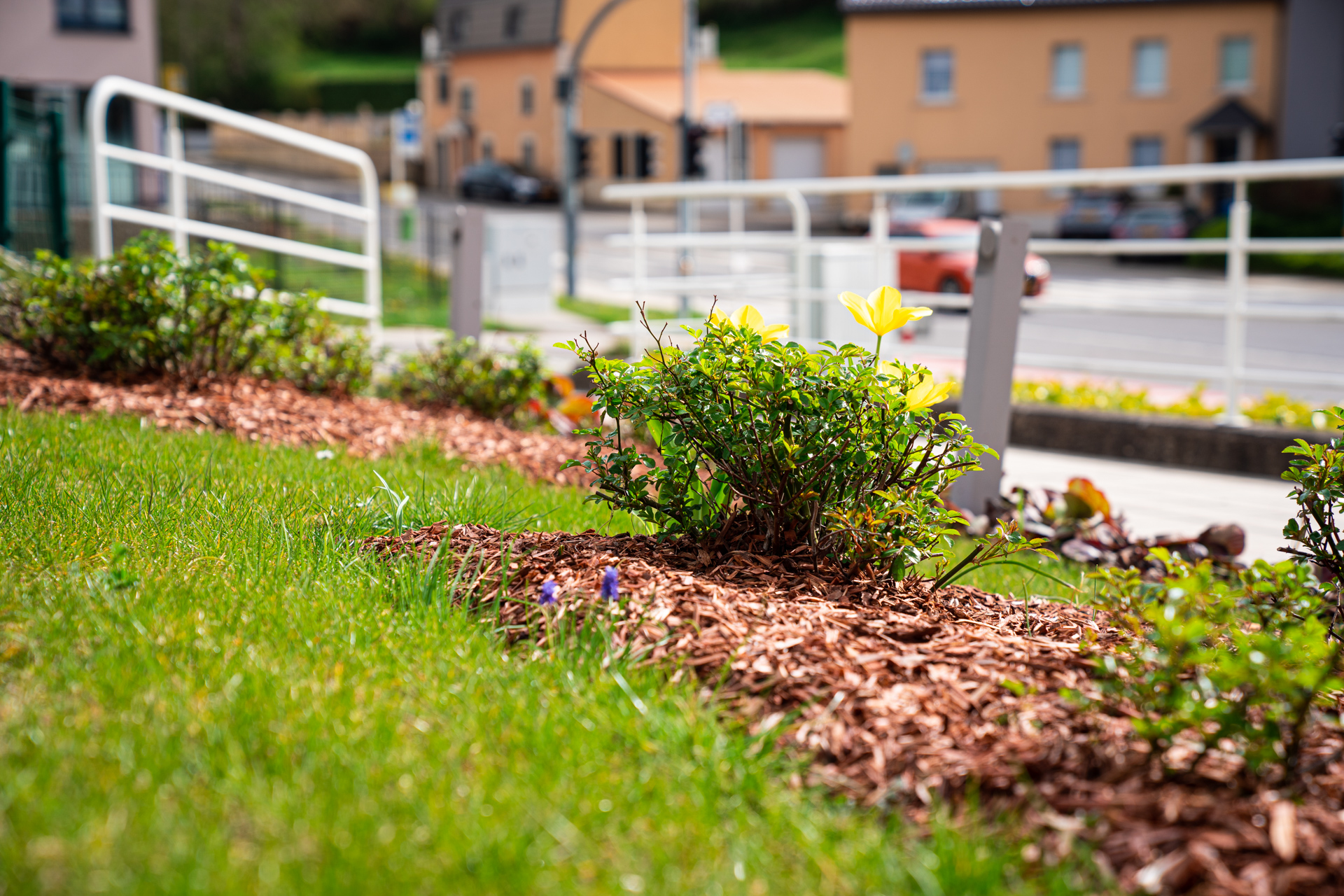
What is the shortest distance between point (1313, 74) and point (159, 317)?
136 feet

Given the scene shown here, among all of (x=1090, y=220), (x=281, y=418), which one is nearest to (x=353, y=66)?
(x=1090, y=220)

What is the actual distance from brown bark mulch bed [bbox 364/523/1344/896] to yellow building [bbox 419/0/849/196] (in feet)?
145

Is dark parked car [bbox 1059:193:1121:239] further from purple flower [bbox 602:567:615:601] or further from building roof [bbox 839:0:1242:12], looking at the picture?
purple flower [bbox 602:567:615:601]

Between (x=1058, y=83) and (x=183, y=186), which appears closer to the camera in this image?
(x=183, y=186)

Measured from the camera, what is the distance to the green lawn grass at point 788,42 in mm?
67688

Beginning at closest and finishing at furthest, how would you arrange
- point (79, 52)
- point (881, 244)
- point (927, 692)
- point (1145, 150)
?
point (927, 692) → point (881, 244) → point (79, 52) → point (1145, 150)

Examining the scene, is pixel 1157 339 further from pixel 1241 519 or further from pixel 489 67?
pixel 489 67

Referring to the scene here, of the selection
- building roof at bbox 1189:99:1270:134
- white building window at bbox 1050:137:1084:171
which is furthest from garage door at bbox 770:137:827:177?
building roof at bbox 1189:99:1270:134

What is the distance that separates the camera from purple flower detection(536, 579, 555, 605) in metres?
2.73

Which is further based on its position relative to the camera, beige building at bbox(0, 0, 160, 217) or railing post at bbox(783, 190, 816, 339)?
beige building at bbox(0, 0, 160, 217)

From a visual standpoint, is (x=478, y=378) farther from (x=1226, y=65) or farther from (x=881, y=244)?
(x=1226, y=65)

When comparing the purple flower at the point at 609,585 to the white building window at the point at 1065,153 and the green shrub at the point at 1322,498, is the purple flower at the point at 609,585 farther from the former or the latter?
the white building window at the point at 1065,153

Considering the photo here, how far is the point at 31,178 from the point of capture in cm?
876

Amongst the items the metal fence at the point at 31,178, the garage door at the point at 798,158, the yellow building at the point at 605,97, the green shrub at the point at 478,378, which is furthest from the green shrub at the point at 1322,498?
the garage door at the point at 798,158
